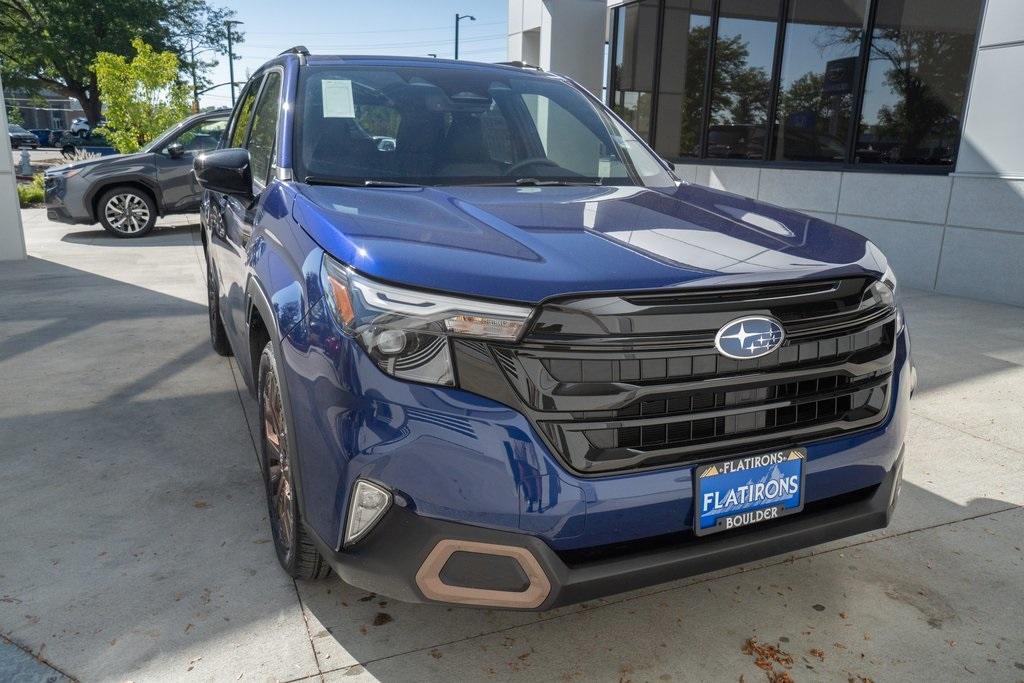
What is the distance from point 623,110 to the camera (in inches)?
545

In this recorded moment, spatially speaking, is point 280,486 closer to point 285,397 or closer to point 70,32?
point 285,397

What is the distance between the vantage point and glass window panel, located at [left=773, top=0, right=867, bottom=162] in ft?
30.1

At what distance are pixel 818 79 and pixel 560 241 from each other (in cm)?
888

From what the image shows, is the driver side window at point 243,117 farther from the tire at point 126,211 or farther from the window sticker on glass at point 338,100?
the tire at point 126,211

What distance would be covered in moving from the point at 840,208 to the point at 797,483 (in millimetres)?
7689

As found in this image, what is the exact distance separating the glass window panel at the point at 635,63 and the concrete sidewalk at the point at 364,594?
980 centimetres

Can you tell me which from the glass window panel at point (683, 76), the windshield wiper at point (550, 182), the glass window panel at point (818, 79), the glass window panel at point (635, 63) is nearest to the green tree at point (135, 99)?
the glass window panel at point (635, 63)

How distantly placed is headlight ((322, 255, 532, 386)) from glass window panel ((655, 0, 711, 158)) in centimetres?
1080

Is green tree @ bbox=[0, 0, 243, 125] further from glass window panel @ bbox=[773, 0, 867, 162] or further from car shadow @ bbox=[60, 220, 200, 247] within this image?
glass window panel @ bbox=[773, 0, 867, 162]

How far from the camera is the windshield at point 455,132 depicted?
116 inches

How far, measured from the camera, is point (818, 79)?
966 cm

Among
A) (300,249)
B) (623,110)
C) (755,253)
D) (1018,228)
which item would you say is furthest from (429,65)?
(623,110)

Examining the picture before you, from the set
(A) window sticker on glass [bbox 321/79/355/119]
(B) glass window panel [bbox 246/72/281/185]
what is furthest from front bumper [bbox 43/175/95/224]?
(A) window sticker on glass [bbox 321/79/355/119]

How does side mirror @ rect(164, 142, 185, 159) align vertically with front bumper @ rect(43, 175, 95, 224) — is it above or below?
above
